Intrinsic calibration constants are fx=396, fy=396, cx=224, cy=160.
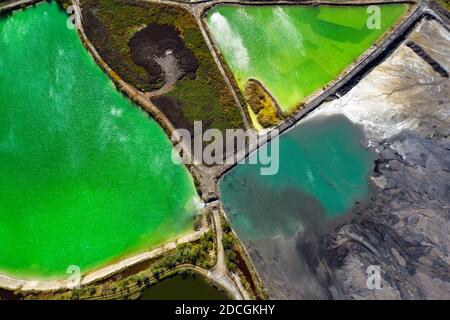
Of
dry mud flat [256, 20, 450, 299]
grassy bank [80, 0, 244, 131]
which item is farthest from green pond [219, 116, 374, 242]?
grassy bank [80, 0, 244, 131]

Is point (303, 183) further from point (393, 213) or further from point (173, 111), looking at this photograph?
point (173, 111)

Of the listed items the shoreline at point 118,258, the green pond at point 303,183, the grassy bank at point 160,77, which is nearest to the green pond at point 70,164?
the shoreline at point 118,258

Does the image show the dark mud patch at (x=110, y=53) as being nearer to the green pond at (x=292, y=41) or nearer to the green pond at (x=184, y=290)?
the green pond at (x=292, y=41)

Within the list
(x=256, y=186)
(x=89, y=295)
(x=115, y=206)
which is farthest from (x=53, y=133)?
(x=256, y=186)

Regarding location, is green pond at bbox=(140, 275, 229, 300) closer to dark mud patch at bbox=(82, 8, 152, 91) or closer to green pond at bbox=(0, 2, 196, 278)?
green pond at bbox=(0, 2, 196, 278)

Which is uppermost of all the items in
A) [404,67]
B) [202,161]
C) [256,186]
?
[404,67]

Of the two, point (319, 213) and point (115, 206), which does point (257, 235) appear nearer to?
point (319, 213)
